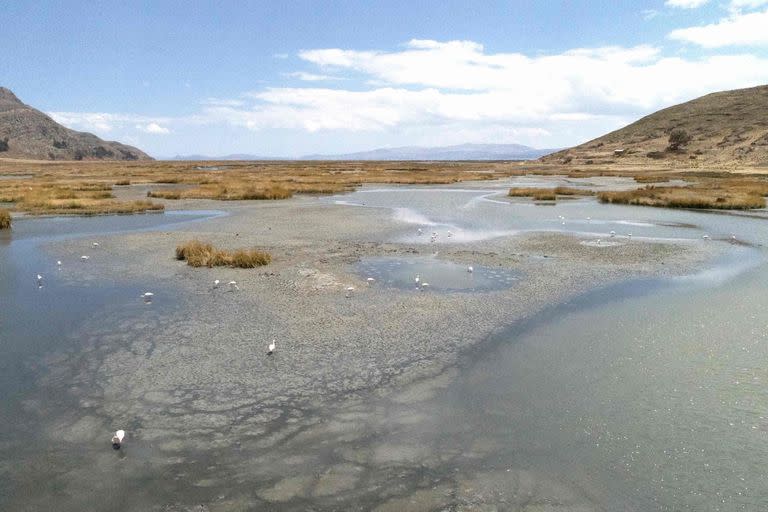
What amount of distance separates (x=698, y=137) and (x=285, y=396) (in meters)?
120

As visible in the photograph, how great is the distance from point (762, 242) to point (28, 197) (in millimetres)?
50655

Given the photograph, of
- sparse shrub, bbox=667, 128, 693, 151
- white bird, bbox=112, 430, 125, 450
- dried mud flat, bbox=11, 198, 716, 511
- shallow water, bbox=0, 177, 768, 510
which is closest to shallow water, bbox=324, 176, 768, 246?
dried mud flat, bbox=11, 198, 716, 511

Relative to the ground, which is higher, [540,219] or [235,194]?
[235,194]

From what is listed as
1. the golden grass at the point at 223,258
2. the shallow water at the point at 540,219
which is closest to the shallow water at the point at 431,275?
the golden grass at the point at 223,258

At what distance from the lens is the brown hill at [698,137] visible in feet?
297

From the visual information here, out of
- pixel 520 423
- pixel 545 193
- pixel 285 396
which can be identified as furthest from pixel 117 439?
pixel 545 193

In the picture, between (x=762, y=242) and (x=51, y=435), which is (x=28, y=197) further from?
(x=762, y=242)

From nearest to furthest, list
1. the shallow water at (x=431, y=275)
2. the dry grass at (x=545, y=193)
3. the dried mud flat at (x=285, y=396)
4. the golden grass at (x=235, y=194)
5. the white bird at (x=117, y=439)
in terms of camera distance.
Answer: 1. the dried mud flat at (x=285, y=396)
2. the white bird at (x=117, y=439)
3. the shallow water at (x=431, y=275)
4. the golden grass at (x=235, y=194)
5. the dry grass at (x=545, y=193)

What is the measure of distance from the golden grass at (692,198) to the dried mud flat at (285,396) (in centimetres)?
2402

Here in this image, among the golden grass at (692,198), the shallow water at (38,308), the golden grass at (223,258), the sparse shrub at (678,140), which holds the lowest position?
the shallow water at (38,308)

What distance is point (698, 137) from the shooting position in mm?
108938

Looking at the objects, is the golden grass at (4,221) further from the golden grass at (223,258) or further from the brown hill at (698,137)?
the brown hill at (698,137)

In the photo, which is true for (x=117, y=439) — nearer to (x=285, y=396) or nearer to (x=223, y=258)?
(x=285, y=396)

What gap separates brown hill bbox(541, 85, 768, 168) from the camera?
297 ft
